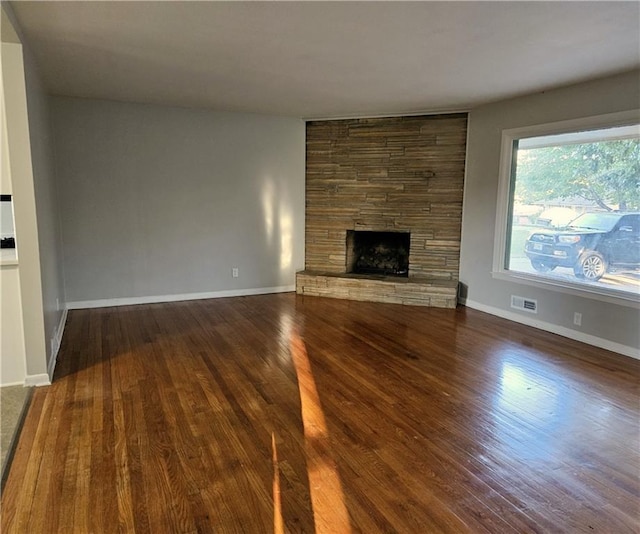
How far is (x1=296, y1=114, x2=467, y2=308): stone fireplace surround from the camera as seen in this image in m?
5.54

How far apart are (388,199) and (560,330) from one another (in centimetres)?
263

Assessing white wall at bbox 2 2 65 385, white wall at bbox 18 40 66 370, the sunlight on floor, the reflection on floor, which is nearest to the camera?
the sunlight on floor

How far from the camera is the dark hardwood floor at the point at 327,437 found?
189 centimetres

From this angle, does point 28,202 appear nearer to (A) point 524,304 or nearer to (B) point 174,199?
(B) point 174,199

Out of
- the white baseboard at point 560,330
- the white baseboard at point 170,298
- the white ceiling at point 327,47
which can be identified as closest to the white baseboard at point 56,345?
the white baseboard at point 170,298

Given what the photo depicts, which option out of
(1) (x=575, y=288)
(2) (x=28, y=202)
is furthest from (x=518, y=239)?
(2) (x=28, y=202)

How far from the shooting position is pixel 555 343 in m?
4.12

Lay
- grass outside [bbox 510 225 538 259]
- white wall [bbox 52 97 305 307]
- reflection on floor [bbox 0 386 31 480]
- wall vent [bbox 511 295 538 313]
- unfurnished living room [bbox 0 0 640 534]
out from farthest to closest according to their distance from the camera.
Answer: white wall [bbox 52 97 305 307] → grass outside [bbox 510 225 538 259] → wall vent [bbox 511 295 538 313] → reflection on floor [bbox 0 386 31 480] → unfurnished living room [bbox 0 0 640 534]

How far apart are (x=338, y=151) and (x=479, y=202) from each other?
2.02 m

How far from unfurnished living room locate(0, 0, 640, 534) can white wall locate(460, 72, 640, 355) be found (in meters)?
0.02

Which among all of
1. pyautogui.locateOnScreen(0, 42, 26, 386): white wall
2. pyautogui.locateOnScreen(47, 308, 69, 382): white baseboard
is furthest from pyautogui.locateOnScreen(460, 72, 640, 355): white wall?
pyautogui.locateOnScreen(0, 42, 26, 386): white wall

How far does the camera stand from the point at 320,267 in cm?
634

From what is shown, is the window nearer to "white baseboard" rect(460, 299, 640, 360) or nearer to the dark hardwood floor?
"white baseboard" rect(460, 299, 640, 360)

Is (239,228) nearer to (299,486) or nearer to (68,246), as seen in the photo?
(68,246)
